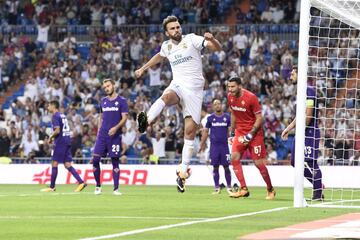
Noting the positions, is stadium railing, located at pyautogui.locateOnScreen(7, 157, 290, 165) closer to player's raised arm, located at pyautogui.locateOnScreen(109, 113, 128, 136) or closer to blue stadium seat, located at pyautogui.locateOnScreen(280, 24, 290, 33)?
blue stadium seat, located at pyautogui.locateOnScreen(280, 24, 290, 33)

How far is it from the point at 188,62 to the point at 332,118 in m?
7.73

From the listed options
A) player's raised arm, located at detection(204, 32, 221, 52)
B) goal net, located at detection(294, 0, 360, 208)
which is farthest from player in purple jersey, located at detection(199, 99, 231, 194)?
player's raised arm, located at detection(204, 32, 221, 52)

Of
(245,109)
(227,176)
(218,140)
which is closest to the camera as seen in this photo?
(245,109)

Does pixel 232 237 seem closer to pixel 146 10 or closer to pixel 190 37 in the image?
pixel 190 37

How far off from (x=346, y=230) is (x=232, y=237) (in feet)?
4.60

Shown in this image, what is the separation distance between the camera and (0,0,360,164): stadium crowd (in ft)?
107

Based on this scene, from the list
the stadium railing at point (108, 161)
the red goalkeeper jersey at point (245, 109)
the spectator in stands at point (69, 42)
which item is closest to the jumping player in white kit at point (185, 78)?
the red goalkeeper jersey at point (245, 109)

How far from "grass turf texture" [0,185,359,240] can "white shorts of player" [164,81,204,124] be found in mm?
1446

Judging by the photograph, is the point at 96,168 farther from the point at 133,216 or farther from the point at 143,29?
the point at 143,29

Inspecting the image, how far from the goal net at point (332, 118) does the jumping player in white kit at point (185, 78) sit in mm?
1572

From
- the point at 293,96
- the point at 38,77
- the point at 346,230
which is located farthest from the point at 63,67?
the point at 346,230

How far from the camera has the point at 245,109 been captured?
63.7 ft

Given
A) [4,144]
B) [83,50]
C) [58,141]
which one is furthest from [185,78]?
[83,50]

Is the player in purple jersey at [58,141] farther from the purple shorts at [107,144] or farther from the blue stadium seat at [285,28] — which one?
the blue stadium seat at [285,28]
